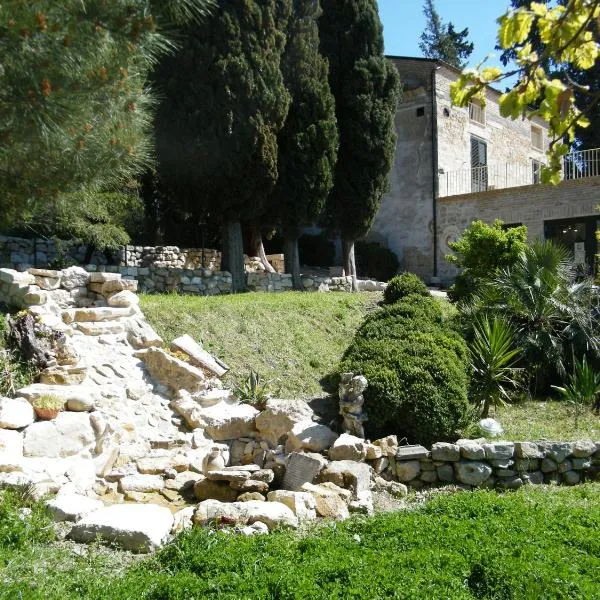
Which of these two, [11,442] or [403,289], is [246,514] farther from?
[403,289]

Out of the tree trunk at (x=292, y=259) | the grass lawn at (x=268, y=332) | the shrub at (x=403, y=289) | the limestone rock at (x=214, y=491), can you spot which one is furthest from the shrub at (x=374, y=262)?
the limestone rock at (x=214, y=491)

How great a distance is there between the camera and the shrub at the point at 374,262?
81.5ft

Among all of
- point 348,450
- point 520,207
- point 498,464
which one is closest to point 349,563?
point 348,450

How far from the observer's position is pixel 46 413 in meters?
7.98

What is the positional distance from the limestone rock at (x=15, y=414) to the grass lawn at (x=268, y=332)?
344cm

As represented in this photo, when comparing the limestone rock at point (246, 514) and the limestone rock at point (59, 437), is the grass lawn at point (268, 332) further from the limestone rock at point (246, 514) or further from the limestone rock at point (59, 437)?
the limestone rock at point (246, 514)

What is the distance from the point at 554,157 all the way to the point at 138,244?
1819 centimetres

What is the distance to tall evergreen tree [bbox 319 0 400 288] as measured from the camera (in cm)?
1964

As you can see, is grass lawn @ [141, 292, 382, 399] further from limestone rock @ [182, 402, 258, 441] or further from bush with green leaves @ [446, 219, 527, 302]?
bush with green leaves @ [446, 219, 527, 302]

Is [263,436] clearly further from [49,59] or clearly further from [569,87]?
[569,87]

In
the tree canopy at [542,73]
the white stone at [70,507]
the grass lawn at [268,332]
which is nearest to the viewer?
the tree canopy at [542,73]

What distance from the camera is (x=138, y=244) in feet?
66.1

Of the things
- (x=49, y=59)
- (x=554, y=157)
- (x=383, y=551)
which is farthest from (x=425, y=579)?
(x=49, y=59)

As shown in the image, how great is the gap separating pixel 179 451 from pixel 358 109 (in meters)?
13.7
